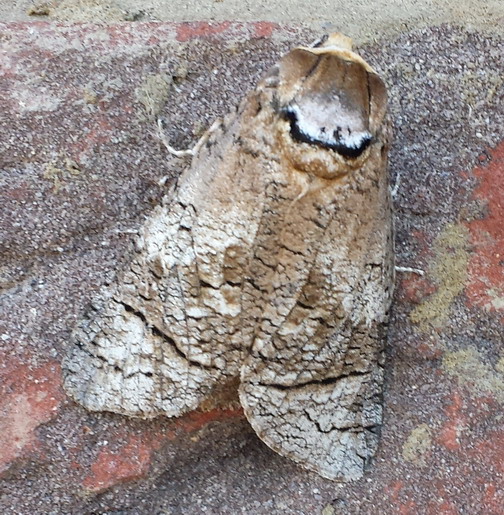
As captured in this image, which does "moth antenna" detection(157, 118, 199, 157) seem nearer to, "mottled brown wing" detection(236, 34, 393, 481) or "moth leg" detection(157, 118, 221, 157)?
"moth leg" detection(157, 118, 221, 157)

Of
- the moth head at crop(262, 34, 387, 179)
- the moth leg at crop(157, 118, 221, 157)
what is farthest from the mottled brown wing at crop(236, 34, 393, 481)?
the moth leg at crop(157, 118, 221, 157)

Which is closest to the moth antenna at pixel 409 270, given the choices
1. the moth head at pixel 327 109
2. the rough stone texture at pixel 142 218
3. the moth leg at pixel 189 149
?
the rough stone texture at pixel 142 218

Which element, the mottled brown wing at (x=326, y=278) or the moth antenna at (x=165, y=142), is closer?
the mottled brown wing at (x=326, y=278)

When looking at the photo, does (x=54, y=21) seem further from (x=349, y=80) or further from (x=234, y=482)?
(x=234, y=482)

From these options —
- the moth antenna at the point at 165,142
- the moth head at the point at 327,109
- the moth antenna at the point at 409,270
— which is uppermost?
the moth head at the point at 327,109

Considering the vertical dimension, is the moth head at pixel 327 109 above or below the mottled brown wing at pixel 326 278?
above

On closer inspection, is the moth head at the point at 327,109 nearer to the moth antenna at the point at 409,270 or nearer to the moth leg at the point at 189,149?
the moth leg at the point at 189,149

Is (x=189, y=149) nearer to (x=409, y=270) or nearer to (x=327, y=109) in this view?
(x=327, y=109)
